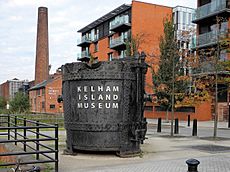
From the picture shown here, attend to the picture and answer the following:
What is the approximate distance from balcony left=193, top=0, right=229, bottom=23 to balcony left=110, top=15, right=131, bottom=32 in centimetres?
1255

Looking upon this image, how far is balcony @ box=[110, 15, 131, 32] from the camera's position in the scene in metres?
49.8

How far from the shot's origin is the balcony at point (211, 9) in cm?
3569

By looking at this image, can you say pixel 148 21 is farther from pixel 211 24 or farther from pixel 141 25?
pixel 211 24

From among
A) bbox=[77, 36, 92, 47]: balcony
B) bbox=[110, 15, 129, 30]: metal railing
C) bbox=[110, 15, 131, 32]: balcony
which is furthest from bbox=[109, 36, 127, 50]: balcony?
bbox=[77, 36, 92, 47]: balcony

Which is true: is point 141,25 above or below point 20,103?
above

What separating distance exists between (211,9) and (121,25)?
1588cm

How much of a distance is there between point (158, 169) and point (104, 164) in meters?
1.55

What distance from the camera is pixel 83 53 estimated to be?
67812 millimetres

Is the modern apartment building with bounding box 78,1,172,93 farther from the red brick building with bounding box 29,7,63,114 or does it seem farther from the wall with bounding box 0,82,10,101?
the wall with bounding box 0,82,10,101

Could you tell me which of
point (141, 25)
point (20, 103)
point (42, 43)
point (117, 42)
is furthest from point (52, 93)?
point (141, 25)

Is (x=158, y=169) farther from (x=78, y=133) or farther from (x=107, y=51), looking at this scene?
(x=107, y=51)

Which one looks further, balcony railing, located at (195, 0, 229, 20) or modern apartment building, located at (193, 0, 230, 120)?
balcony railing, located at (195, 0, 229, 20)

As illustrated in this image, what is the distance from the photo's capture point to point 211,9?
37.5 meters

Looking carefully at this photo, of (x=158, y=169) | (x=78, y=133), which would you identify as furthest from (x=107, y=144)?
(x=158, y=169)
